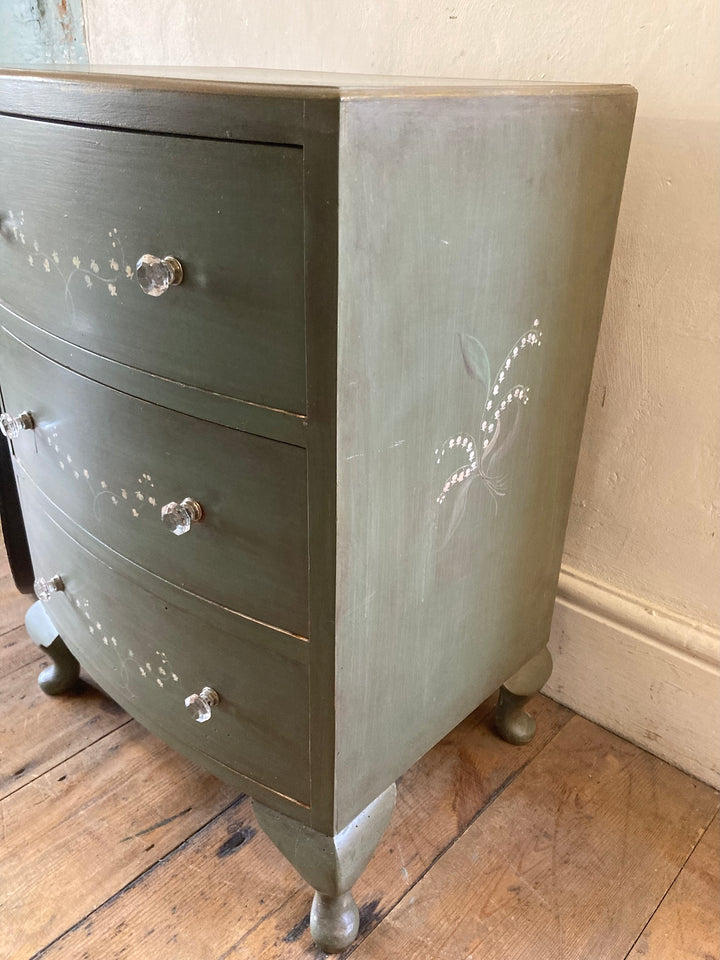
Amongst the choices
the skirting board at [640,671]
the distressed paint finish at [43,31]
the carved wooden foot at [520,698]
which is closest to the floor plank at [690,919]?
the skirting board at [640,671]

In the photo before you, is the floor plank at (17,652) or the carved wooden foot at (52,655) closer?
the carved wooden foot at (52,655)

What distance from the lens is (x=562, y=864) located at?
3.19ft

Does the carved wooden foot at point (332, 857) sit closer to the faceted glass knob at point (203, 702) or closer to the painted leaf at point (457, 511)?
the faceted glass knob at point (203, 702)

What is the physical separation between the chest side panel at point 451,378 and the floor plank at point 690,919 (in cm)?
31

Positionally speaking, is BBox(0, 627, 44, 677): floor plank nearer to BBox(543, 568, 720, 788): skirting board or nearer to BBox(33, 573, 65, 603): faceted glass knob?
BBox(33, 573, 65, 603): faceted glass knob

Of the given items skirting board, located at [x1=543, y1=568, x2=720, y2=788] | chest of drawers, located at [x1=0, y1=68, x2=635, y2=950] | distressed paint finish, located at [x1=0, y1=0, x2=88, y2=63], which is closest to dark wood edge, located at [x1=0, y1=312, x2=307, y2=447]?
chest of drawers, located at [x1=0, y1=68, x2=635, y2=950]

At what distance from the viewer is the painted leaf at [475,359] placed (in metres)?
0.72

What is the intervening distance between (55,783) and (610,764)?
0.76 m

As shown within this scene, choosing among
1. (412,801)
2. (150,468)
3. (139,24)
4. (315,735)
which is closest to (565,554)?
(412,801)

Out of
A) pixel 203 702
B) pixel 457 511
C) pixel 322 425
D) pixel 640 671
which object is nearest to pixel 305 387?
pixel 322 425

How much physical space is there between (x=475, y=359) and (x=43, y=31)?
4.23ft

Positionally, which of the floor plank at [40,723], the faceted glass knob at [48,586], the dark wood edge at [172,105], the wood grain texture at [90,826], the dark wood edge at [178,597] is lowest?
the floor plank at [40,723]

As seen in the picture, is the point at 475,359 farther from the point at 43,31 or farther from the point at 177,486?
the point at 43,31

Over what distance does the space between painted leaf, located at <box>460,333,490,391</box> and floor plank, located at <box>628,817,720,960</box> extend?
0.65 metres
